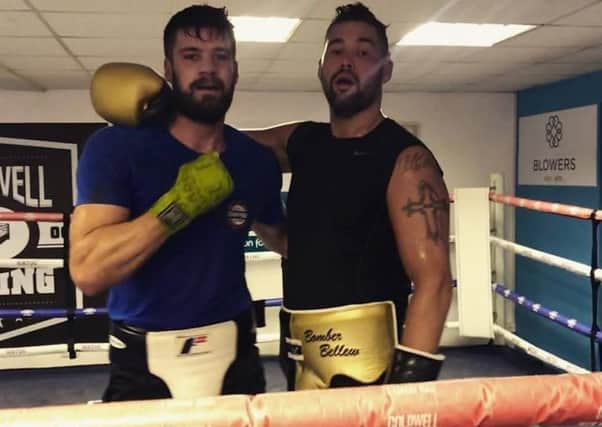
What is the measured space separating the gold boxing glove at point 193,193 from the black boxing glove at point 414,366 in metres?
0.48

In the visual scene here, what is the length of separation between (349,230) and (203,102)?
16.6 inches

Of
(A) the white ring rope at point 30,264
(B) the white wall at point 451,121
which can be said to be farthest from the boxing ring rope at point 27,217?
(B) the white wall at point 451,121

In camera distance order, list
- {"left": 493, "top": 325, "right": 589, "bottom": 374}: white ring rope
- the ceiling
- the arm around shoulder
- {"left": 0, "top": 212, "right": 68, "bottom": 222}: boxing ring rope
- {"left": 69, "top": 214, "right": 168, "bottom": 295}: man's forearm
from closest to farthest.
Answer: {"left": 69, "top": 214, "right": 168, "bottom": 295}: man's forearm
the arm around shoulder
the ceiling
{"left": 493, "top": 325, "right": 589, "bottom": 374}: white ring rope
{"left": 0, "top": 212, "right": 68, "bottom": 222}: boxing ring rope

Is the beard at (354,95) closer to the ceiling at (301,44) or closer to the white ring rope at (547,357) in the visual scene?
the ceiling at (301,44)

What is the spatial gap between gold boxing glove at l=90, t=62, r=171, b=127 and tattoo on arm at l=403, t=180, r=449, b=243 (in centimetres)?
58

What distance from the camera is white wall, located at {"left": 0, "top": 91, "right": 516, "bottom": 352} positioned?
14.6ft

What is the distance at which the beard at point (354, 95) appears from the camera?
4.76 ft

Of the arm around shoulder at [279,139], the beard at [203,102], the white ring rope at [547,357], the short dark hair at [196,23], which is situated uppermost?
the short dark hair at [196,23]

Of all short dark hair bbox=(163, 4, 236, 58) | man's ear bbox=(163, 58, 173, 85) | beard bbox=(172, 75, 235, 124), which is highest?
short dark hair bbox=(163, 4, 236, 58)

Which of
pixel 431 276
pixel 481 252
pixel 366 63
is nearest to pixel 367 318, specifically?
pixel 431 276

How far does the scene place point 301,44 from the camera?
2.81 meters

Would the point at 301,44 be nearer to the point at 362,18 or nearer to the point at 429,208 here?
the point at 362,18

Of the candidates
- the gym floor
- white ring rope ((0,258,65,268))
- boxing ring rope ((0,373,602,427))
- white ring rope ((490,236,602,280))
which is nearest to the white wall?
the gym floor

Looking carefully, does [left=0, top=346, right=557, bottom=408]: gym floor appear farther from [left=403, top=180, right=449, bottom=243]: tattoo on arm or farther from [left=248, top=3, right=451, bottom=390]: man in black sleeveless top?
[left=403, top=180, right=449, bottom=243]: tattoo on arm
